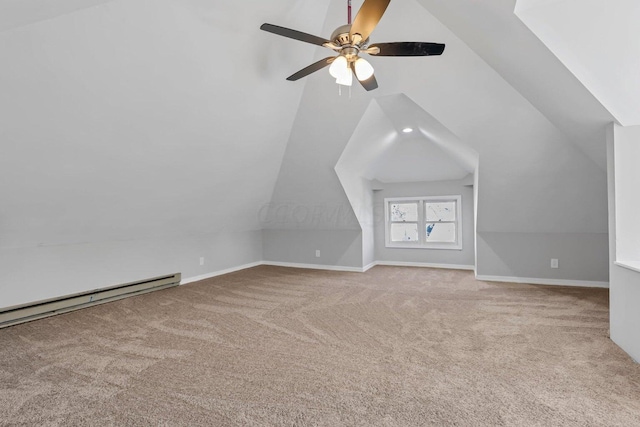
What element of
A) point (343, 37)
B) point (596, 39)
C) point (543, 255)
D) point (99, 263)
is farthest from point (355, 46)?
point (543, 255)

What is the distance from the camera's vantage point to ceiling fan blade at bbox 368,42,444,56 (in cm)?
200

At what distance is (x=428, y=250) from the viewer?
573 cm

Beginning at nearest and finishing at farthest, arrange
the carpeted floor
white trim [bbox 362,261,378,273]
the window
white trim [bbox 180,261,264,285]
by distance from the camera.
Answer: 1. the carpeted floor
2. white trim [bbox 180,261,264,285]
3. white trim [bbox 362,261,378,273]
4. the window

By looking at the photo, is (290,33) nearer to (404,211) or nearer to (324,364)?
(324,364)

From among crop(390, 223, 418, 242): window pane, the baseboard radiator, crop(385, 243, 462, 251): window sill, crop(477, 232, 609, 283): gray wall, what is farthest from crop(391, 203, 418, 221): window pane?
the baseboard radiator

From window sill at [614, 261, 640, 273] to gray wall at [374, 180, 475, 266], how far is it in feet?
10.7

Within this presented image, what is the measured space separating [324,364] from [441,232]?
452 cm

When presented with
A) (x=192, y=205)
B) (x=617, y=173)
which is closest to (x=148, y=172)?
(x=192, y=205)

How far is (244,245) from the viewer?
5797 millimetres

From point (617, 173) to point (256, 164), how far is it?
364cm

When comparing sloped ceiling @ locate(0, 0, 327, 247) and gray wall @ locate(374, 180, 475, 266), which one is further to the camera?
gray wall @ locate(374, 180, 475, 266)

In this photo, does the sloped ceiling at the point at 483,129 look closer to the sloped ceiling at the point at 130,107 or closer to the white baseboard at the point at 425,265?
the sloped ceiling at the point at 130,107

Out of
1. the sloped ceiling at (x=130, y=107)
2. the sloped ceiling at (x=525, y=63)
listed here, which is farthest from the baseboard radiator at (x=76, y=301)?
the sloped ceiling at (x=525, y=63)

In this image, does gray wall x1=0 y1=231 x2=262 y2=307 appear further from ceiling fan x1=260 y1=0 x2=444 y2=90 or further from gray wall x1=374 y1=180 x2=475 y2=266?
ceiling fan x1=260 y1=0 x2=444 y2=90
